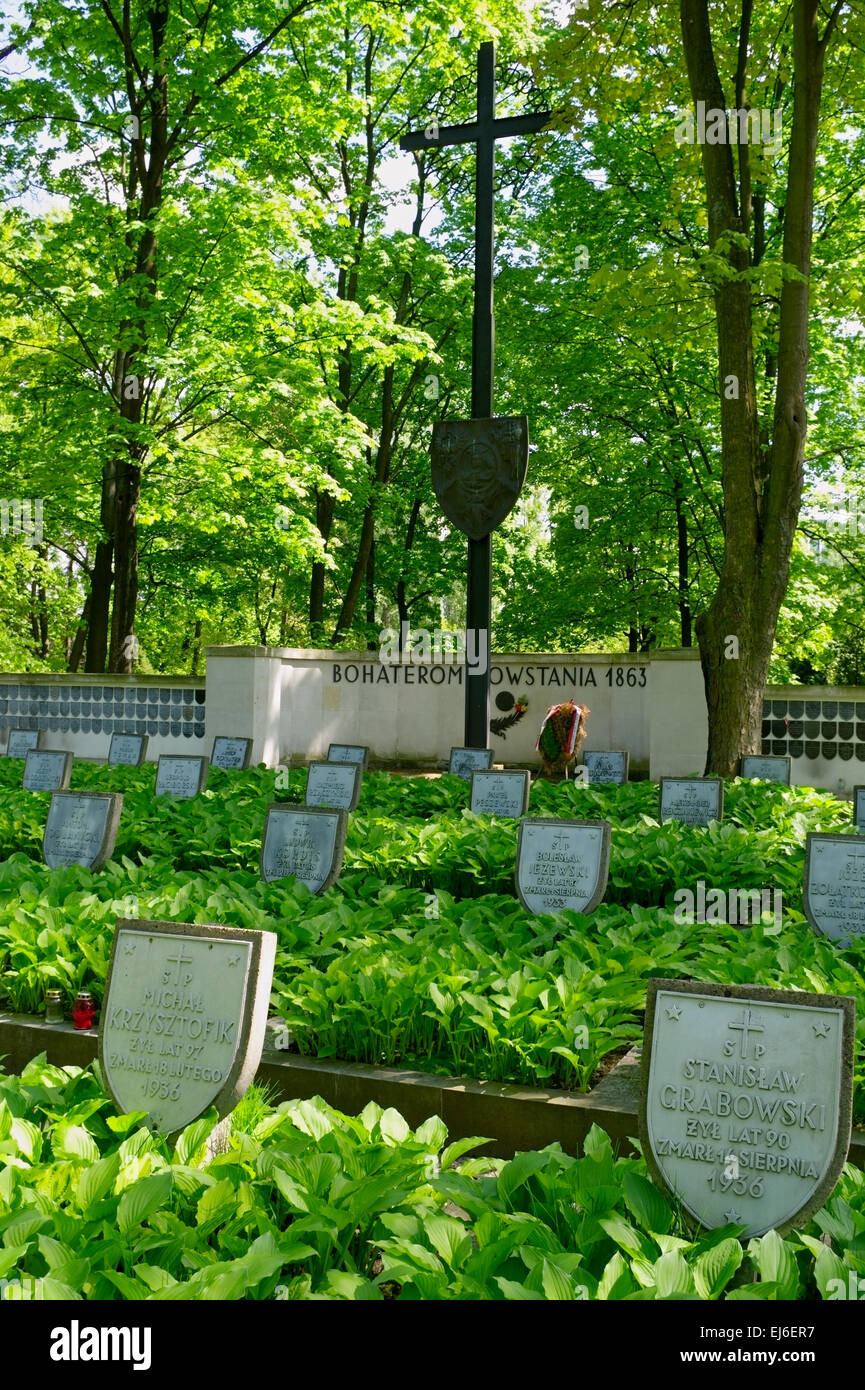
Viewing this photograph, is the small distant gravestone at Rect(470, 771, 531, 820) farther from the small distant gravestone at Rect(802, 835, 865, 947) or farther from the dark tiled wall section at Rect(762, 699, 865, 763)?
the dark tiled wall section at Rect(762, 699, 865, 763)

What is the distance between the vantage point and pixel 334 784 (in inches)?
423

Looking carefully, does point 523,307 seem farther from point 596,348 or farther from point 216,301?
point 216,301

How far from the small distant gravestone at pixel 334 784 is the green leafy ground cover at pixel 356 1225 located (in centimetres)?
678

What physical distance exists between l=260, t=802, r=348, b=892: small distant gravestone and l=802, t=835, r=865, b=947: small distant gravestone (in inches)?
113

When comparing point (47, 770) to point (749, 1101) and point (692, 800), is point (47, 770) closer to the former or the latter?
point (692, 800)

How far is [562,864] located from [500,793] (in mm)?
3144

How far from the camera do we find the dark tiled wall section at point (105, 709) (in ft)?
61.3

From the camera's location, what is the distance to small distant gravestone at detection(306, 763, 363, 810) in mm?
10625

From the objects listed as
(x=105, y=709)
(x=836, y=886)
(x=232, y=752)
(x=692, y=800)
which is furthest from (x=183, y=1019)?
(x=105, y=709)

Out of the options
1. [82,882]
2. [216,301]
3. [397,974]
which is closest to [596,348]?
[216,301]

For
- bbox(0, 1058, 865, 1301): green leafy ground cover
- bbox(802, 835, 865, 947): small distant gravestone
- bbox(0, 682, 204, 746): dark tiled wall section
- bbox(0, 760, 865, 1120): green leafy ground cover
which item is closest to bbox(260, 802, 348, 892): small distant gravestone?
bbox(0, 760, 865, 1120): green leafy ground cover

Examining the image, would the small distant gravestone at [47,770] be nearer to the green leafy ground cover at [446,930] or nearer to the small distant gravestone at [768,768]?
the green leafy ground cover at [446,930]

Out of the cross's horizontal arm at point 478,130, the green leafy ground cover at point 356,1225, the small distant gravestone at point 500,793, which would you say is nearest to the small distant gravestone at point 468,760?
the small distant gravestone at point 500,793

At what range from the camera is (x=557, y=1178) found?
3.42 metres
